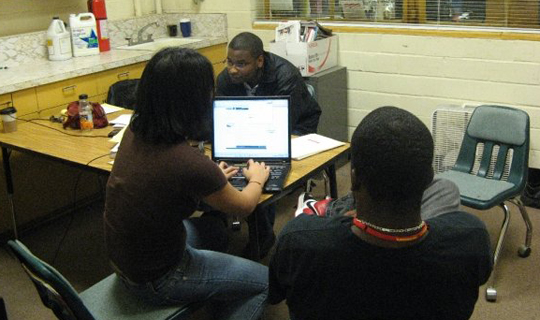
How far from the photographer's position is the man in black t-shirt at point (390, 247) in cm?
124

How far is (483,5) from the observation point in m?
3.74

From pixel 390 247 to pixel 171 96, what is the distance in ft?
2.71

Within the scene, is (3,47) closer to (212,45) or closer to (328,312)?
(212,45)

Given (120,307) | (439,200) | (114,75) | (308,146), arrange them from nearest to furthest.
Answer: (439,200), (120,307), (308,146), (114,75)

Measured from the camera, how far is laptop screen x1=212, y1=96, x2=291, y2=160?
2.42 metres

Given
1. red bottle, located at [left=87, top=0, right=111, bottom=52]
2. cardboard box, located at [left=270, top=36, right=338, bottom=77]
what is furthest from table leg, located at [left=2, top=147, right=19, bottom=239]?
cardboard box, located at [left=270, top=36, right=338, bottom=77]

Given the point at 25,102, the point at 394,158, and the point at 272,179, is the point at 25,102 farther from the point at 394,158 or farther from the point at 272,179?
the point at 394,158

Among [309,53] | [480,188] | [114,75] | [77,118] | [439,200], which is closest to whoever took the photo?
[439,200]

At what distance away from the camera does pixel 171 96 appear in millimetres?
1758

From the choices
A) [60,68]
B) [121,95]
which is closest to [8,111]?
[60,68]

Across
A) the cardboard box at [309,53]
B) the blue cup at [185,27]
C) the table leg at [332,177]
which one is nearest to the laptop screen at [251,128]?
the table leg at [332,177]

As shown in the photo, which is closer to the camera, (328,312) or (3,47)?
(328,312)

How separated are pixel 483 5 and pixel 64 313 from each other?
3096mm

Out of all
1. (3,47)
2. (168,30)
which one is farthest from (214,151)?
(168,30)
